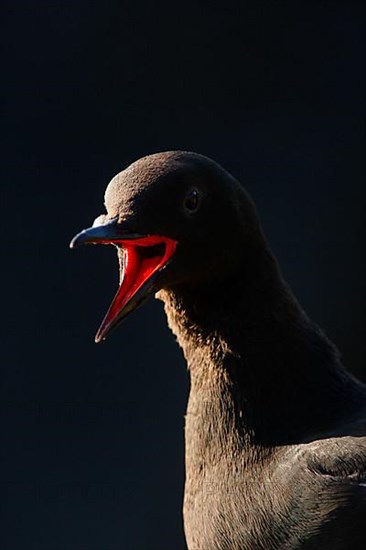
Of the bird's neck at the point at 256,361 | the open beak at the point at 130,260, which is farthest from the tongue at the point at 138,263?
the bird's neck at the point at 256,361

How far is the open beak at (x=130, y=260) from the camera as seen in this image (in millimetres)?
2775

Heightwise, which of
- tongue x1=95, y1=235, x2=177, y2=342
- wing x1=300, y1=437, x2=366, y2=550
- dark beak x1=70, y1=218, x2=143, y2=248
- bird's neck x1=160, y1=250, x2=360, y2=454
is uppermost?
dark beak x1=70, y1=218, x2=143, y2=248

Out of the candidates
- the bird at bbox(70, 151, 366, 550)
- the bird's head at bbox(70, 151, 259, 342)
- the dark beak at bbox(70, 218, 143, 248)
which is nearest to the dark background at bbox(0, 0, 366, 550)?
the bird at bbox(70, 151, 366, 550)

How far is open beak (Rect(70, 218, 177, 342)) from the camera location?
278 cm

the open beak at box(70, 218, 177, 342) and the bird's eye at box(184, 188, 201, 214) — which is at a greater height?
the bird's eye at box(184, 188, 201, 214)

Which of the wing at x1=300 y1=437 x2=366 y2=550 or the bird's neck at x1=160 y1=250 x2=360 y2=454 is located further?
the bird's neck at x1=160 y1=250 x2=360 y2=454

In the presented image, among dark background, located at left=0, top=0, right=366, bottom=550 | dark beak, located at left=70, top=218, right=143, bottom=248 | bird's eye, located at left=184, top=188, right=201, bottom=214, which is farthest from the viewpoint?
dark background, located at left=0, top=0, right=366, bottom=550

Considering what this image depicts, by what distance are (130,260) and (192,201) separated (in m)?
0.18

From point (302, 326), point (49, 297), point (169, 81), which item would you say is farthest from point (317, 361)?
point (169, 81)

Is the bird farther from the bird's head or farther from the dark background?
the dark background

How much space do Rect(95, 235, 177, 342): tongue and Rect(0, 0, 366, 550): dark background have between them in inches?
99.1

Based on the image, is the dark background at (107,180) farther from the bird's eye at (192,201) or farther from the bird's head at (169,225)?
the bird's eye at (192,201)

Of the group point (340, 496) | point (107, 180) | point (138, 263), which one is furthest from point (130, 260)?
point (107, 180)

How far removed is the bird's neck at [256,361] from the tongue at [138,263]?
146mm
